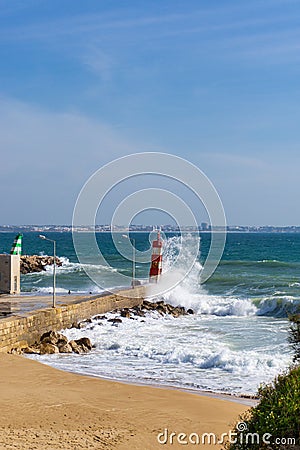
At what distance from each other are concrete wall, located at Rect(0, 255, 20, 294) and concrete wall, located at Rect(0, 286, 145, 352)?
4142 millimetres

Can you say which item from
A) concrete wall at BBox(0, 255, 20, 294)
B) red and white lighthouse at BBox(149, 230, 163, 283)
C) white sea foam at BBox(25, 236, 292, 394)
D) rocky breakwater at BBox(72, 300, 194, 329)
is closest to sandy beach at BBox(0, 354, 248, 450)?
white sea foam at BBox(25, 236, 292, 394)

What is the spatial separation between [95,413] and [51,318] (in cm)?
1107

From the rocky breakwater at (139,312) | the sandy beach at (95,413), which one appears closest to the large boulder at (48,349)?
the sandy beach at (95,413)

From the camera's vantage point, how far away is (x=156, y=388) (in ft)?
43.4

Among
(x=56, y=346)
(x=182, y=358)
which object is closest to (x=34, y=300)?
(x=56, y=346)

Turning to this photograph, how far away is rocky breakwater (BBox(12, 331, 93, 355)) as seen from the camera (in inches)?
706

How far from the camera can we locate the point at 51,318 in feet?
71.5

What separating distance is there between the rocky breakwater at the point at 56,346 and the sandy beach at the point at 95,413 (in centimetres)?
381

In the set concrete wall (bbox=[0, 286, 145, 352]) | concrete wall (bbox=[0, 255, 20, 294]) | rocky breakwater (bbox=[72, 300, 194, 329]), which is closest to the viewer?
concrete wall (bbox=[0, 286, 145, 352])

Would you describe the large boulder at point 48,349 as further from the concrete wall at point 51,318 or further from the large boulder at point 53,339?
the concrete wall at point 51,318

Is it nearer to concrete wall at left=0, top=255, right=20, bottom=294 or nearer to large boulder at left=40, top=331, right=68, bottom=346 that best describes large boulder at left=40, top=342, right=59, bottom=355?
large boulder at left=40, top=331, right=68, bottom=346

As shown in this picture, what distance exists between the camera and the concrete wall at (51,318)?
60.6 feet

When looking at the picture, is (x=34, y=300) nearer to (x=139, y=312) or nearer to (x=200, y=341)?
(x=139, y=312)

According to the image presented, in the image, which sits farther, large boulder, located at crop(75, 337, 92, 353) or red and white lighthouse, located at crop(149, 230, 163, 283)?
red and white lighthouse, located at crop(149, 230, 163, 283)
